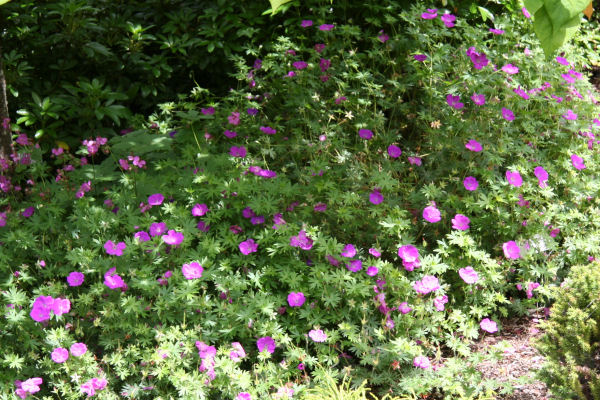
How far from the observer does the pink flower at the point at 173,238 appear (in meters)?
2.86

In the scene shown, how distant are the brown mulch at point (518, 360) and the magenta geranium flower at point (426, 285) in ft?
1.13

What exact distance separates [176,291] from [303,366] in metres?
0.64

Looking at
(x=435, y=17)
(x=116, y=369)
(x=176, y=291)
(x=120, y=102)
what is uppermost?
(x=435, y=17)

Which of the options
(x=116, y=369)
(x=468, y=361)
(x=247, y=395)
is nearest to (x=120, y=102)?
(x=116, y=369)

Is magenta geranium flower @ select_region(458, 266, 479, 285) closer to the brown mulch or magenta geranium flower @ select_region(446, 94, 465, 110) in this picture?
the brown mulch

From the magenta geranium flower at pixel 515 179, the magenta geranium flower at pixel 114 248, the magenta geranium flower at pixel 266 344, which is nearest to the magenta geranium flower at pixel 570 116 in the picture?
the magenta geranium flower at pixel 515 179

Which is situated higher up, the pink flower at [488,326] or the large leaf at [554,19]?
the large leaf at [554,19]

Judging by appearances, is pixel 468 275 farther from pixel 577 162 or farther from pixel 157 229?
pixel 157 229

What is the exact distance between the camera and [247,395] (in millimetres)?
2381

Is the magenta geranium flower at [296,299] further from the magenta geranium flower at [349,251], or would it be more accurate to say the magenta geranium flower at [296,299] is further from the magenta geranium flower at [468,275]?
the magenta geranium flower at [468,275]

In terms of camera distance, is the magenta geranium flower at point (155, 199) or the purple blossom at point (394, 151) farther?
the purple blossom at point (394, 151)

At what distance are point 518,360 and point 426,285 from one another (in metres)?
0.55

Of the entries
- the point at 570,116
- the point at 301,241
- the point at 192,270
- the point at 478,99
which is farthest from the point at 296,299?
the point at 570,116

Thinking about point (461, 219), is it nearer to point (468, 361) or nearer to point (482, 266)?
point (482, 266)
